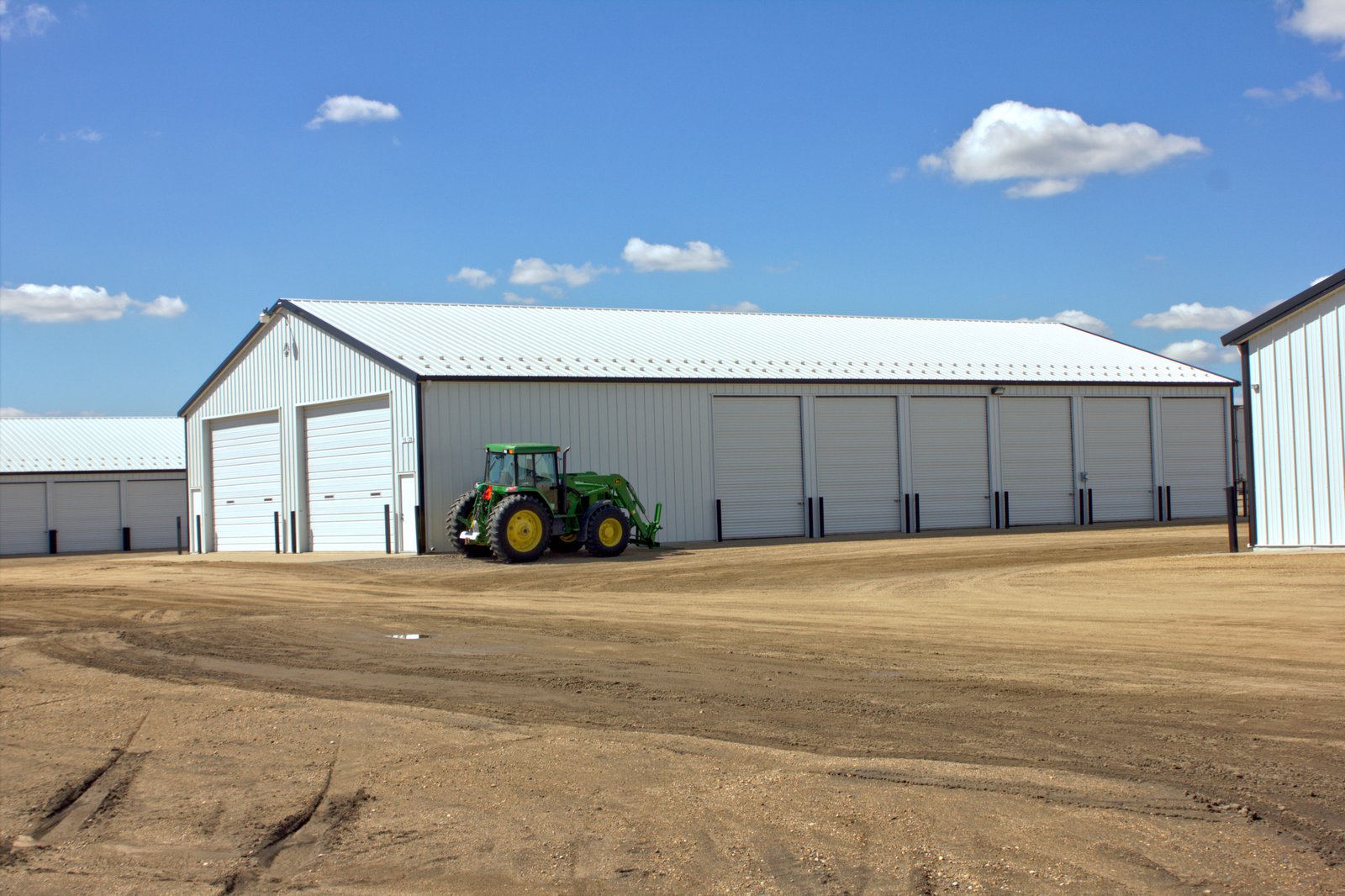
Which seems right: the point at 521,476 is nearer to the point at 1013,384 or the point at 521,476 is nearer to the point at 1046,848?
the point at 1013,384

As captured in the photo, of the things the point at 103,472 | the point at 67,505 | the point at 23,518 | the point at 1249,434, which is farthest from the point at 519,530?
the point at 23,518

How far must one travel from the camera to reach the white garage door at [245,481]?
1261 inches

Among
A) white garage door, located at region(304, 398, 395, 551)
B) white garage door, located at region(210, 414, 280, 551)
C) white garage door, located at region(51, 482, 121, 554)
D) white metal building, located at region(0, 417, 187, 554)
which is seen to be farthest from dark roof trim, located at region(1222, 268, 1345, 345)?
white garage door, located at region(51, 482, 121, 554)

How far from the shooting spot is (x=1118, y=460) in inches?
Answer: 1325

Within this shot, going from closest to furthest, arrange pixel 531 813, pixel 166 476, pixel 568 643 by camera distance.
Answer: pixel 531 813, pixel 568 643, pixel 166 476

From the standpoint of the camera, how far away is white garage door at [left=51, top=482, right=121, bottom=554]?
42219 millimetres

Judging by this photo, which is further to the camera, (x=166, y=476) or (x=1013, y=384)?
(x=166, y=476)

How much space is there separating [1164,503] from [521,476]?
19.1m

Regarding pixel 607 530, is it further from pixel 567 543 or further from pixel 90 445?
pixel 90 445

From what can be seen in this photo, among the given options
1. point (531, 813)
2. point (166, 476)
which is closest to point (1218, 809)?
point (531, 813)

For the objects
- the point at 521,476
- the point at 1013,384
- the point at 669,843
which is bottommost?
the point at 669,843

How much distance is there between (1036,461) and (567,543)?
47.1 ft

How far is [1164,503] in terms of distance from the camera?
3384cm

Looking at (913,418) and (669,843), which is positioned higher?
(913,418)
